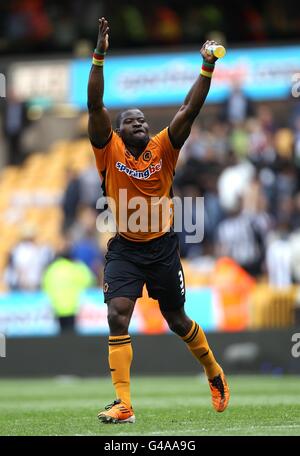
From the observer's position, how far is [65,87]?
2442 centimetres

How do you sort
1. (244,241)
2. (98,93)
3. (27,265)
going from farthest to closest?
(27,265), (244,241), (98,93)

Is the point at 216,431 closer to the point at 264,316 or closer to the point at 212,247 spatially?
the point at 264,316

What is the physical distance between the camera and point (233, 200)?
1992 cm

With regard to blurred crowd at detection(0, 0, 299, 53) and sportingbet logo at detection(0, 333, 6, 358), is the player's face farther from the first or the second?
blurred crowd at detection(0, 0, 299, 53)

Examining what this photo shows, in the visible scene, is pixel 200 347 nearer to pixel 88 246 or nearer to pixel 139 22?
pixel 88 246

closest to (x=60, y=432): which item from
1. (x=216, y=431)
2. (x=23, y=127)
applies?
(x=216, y=431)

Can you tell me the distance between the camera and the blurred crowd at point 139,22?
78.4 feet

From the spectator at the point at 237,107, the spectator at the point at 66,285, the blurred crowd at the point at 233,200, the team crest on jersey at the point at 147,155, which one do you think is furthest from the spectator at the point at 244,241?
the team crest on jersey at the point at 147,155

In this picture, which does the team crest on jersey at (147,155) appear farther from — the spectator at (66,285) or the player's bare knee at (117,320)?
the spectator at (66,285)

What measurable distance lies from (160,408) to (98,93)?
3114mm

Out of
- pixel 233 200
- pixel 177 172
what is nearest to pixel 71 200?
pixel 177 172

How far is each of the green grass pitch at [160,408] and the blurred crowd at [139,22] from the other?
9.75m

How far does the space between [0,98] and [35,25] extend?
2.08 meters

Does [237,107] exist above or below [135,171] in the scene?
above
